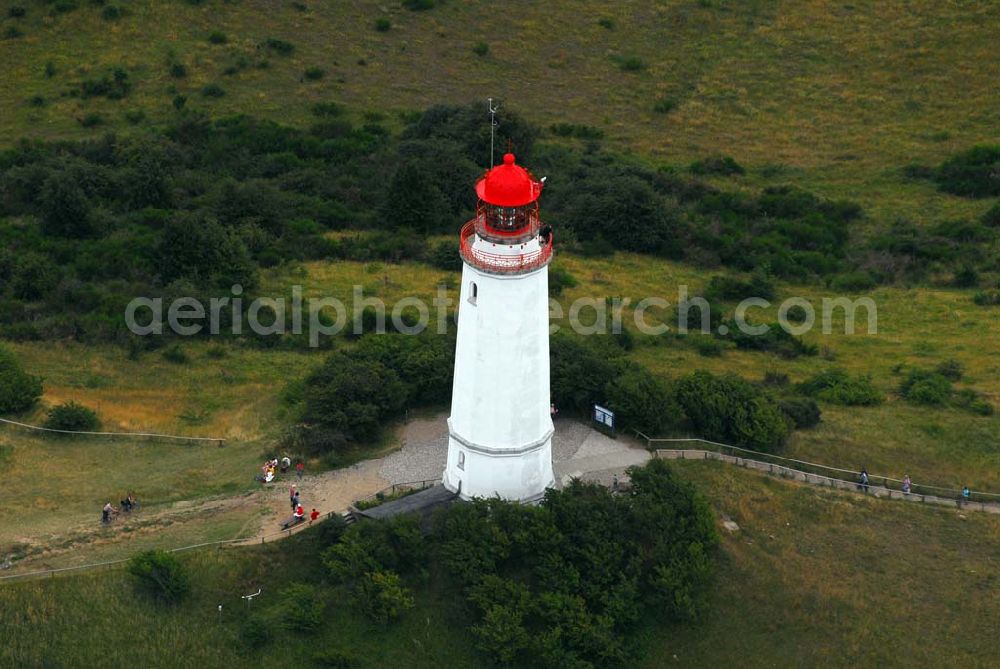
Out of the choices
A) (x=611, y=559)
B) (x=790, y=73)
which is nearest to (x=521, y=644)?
(x=611, y=559)

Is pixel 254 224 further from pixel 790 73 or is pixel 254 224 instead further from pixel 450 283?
pixel 790 73

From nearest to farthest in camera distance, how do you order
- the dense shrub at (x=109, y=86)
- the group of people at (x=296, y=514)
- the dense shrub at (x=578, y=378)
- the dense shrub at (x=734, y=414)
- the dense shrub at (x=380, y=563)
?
the dense shrub at (x=380, y=563), the group of people at (x=296, y=514), the dense shrub at (x=734, y=414), the dense shrub at (x=578, y=378), the dense shrub at (x=109, y=86)

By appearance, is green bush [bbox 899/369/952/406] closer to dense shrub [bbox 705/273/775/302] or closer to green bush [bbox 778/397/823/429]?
green bush [bbox 778/397/823/429]

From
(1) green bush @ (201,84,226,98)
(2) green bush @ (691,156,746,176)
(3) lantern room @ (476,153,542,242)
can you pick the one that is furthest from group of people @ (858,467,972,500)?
(1) green bush @ (201,84,226,98)

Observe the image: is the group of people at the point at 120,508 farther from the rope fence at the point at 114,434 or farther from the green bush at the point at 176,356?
the green bush at the point at 176,356

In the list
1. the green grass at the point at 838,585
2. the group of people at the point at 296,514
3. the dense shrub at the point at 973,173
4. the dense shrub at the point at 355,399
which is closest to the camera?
the green grass at the point at 838,585

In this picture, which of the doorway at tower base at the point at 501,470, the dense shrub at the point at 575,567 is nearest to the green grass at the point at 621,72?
the doorway at tower base at the point at 501,470

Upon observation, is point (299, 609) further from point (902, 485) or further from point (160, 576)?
point (902, 485)
